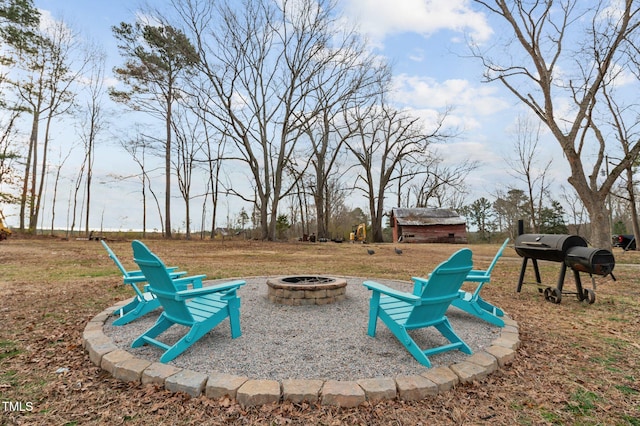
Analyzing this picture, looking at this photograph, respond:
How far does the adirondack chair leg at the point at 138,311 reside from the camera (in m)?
3.63

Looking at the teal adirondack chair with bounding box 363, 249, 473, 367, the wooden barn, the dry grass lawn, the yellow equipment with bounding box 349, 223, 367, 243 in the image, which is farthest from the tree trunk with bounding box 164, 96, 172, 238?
the teal adirondack chair with bounding box 363, 249, 473, 367

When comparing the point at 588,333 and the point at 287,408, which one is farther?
the point at 588,333

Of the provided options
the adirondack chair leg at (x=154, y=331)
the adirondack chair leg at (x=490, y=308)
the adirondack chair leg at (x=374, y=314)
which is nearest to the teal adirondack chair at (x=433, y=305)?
the adirondack chair leg at (x=374, y=314)

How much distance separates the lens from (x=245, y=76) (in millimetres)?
17531

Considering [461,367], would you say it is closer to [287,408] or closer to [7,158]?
[287,408]

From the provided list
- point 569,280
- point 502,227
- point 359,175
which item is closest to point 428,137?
point 359,175

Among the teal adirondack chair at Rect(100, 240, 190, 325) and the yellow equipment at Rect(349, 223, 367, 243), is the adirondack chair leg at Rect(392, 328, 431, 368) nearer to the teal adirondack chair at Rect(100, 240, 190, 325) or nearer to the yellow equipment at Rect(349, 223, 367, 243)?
the teal adirondack chair at Rect(100, 240, 190, 325)

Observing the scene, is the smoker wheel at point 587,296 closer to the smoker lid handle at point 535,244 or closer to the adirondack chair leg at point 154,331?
the smoker lid handle at point 535,244

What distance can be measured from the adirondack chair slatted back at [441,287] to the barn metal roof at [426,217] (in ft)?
78.7

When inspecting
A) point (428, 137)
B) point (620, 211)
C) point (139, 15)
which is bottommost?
point (620, 211)

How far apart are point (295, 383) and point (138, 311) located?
2.49m

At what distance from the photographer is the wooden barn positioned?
26.3 meters

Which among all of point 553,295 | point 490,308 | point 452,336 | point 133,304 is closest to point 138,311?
point 133,304

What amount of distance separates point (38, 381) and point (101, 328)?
96cm
